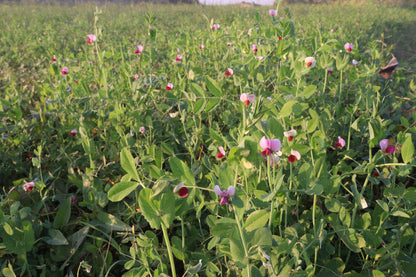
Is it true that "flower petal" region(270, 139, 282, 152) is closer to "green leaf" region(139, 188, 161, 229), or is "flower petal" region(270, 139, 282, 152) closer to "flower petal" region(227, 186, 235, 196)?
"flower petal" region(227, 186, 235, 196)

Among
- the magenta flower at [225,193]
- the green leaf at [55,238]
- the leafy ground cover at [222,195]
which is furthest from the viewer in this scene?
the green leaf at [55,238]

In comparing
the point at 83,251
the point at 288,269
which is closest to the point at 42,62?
the point at 83,251

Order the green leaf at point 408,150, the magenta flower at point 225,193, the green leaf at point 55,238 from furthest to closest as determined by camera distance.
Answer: the green leaf at point 55,238, the green leaf at point 408,150, the magenta flower at point 225,193

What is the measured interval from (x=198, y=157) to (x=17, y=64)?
341 cm

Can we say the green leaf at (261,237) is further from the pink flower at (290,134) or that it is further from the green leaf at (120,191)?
the pink flower at (290,134)

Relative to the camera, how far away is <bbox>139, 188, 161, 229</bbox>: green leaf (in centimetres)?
65

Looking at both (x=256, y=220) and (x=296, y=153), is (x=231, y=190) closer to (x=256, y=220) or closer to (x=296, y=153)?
(x=256, y=220)

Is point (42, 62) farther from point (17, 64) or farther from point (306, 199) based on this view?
point (306, 199)

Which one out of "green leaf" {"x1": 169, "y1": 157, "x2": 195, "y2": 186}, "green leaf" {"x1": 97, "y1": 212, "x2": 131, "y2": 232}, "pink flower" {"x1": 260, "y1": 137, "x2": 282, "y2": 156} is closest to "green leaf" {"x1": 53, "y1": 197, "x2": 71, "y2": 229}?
"green leaf" {"x1": 97, "y1": 212, "x2": 131, "y2": 232}

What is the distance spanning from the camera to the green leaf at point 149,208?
654mm

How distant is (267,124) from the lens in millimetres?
795

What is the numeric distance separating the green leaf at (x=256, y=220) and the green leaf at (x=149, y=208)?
221 mm

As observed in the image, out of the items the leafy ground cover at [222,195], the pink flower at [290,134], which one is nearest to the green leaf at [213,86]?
the leafy ground cover at [222,195]

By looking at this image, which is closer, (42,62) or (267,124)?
(267,124)
